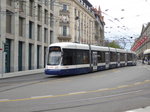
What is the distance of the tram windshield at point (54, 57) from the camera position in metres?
20.9

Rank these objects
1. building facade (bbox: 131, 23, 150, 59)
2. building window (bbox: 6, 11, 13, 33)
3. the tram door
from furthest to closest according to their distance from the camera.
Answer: building facade (bbox: 131, 23, 150, 59) < building window (bbox: 6, 11, 13, 33) < the tram door

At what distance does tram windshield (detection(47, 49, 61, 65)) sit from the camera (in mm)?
20859

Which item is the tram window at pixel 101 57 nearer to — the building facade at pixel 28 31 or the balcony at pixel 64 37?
the building facade at pixel 28 31

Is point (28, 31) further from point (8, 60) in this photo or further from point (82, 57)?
point (82, 57)

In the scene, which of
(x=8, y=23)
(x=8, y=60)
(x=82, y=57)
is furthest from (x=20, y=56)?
(x=82, y=57)

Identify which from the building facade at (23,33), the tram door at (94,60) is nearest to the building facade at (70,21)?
the building facade at (23,33)

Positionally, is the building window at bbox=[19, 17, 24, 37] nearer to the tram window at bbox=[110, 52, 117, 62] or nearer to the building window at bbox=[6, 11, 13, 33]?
the building window at bbox=[6, 11, 13, 33]

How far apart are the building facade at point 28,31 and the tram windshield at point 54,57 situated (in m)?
4.77

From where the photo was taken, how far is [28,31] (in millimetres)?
36688

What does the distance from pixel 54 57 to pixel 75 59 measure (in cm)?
238

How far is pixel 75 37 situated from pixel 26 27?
974 inches

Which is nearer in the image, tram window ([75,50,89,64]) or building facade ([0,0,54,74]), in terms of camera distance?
tram window ([75,50,89,64])

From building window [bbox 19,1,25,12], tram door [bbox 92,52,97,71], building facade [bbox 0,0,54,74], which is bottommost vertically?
tram door [bbox 92,52,97,71]

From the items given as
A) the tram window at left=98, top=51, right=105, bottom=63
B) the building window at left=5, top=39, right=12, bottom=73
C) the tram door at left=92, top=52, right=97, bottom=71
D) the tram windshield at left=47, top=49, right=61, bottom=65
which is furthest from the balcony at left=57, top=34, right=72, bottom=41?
the tram windshield at left=47, top=49, right=61, bottom=65
